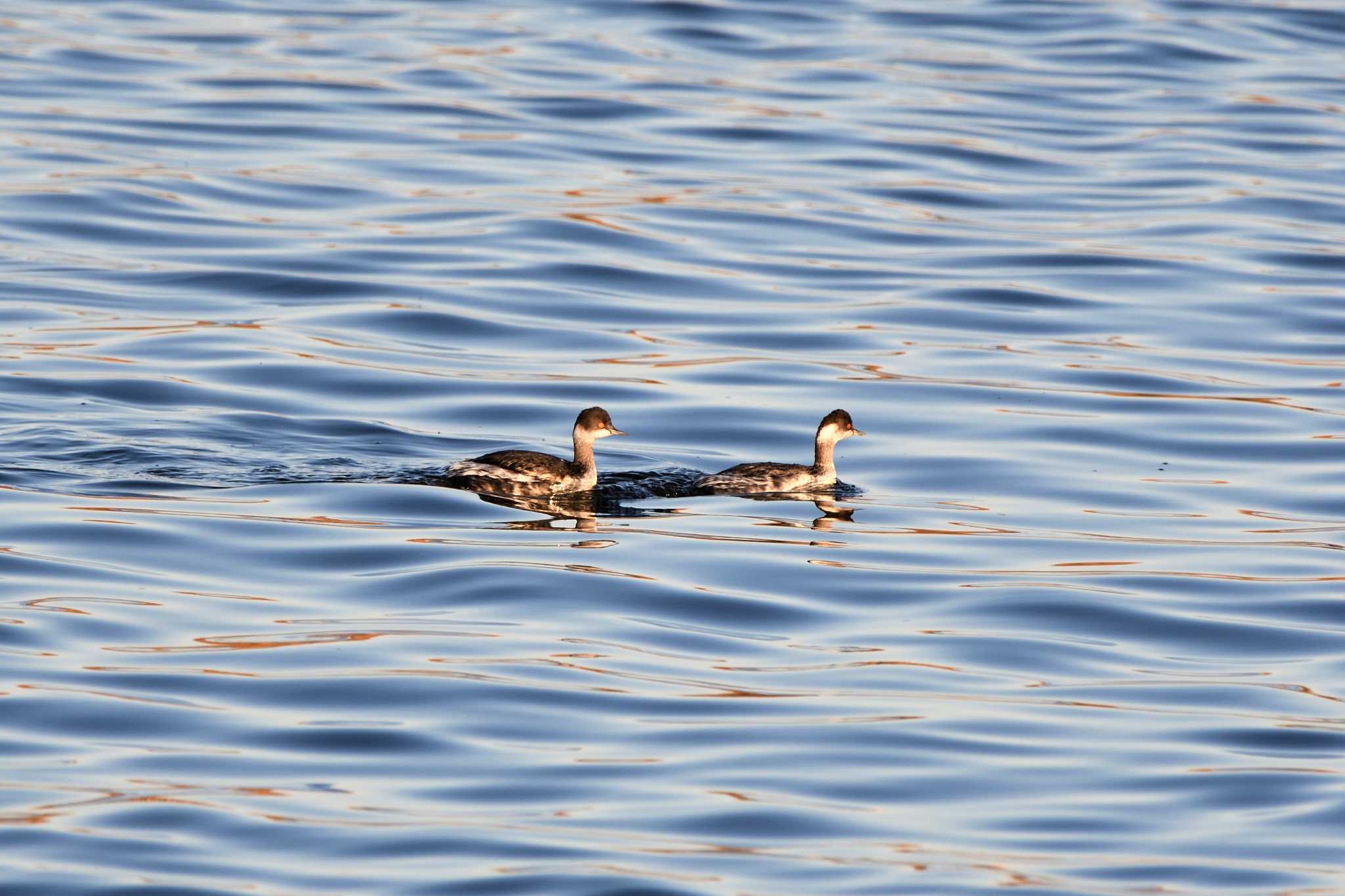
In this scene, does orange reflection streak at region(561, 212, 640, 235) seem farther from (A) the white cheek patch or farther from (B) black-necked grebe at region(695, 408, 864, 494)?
(A) the white cheek patch

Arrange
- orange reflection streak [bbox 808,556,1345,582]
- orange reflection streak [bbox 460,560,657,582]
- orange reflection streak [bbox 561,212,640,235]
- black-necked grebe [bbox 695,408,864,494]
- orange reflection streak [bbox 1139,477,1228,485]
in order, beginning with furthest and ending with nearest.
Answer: orange reflection streak [bbox 561,212,640,235] < orange reflection streak [bbox 1139,477,1228,485] < black-necked grebe [bbox 695,408,864,494] < orange reflection streak [bbox 808,556,1345,582] < orange reflection streak [bbox 460,560,657,582]

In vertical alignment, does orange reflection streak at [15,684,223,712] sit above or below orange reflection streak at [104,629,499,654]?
below

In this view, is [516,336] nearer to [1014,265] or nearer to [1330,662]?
[1014,265]

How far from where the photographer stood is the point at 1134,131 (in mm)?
28125

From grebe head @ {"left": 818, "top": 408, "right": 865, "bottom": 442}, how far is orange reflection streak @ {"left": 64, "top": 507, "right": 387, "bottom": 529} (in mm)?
3178

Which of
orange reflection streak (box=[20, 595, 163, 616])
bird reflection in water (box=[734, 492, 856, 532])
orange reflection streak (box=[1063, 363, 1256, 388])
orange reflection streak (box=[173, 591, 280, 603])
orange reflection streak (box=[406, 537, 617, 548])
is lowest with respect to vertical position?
orange reflection streak (box=[20, 595, 163, 616])

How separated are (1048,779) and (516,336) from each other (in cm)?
1059

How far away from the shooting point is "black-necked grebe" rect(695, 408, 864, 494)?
1422 cm

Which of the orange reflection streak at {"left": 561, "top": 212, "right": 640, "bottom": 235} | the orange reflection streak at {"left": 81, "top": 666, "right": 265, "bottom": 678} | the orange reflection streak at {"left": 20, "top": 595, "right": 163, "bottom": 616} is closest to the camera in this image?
the orange reflection streak at {"left": 81, "top": 666, "right": 265, "bottom": 678}

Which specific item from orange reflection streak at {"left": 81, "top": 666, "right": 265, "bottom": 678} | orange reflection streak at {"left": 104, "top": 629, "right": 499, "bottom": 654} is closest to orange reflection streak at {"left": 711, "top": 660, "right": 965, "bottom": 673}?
Result: orange reflection streak at {"left": 104, "top": 629, "right": 499, "bottom": 654}

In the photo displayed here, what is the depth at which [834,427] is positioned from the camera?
1457 cm

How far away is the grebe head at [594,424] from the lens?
46.8 feet

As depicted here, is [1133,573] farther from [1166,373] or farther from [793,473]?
[1166,373]

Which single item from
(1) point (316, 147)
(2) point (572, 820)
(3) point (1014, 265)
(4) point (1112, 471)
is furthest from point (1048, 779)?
(1) point (316, 147)
